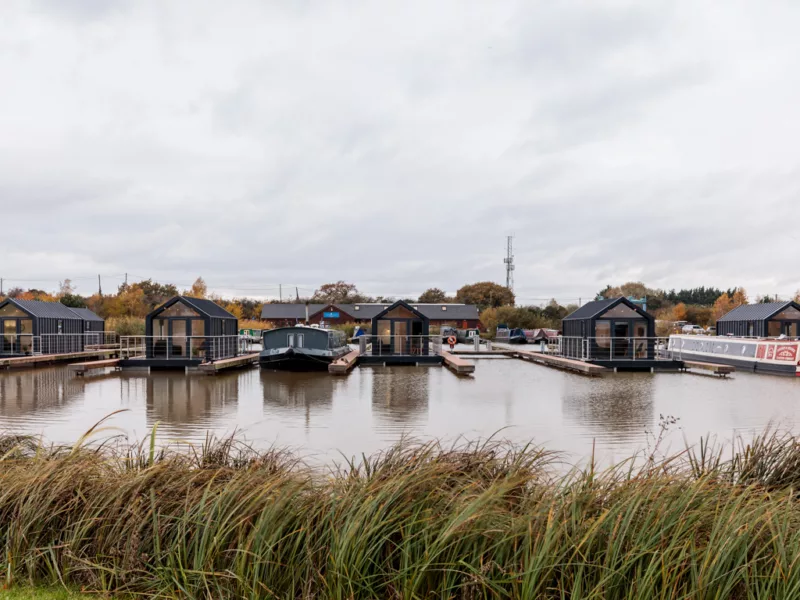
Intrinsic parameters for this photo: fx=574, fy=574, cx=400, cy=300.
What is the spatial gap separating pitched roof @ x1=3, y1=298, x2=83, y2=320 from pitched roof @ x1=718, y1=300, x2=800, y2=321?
110 feet

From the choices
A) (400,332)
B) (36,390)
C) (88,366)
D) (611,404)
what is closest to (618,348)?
(400,332)

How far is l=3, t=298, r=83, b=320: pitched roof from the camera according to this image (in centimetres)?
2494

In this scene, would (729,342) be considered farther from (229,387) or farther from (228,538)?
(228,538)

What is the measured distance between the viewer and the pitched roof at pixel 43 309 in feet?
81.8

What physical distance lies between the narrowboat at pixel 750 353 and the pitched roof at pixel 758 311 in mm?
2734

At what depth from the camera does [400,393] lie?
15.5 m

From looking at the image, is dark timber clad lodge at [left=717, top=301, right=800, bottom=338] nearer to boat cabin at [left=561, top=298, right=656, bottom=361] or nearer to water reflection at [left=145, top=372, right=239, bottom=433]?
boat cabin at [left=561, top=298, right=656, bottom=361]

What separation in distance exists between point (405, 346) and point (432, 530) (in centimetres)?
2179

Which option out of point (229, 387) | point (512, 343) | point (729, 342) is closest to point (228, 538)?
point (229, 387)

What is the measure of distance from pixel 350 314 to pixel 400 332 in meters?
48.4

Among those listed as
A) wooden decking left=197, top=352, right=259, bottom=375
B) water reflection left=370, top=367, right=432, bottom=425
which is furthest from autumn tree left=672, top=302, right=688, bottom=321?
wooden decking left=197, top=352, right=259, bottom=375

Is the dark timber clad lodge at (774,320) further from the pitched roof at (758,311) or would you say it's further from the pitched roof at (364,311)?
the pitched roof at (364,311)

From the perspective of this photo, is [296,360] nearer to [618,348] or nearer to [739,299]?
[618,348]

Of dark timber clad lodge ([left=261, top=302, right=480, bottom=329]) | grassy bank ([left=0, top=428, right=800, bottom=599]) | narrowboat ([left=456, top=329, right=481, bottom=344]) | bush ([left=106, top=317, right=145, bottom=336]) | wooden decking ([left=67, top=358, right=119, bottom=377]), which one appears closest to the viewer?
grassy bank ([left=0, top=428, right=800, bottom=599])
